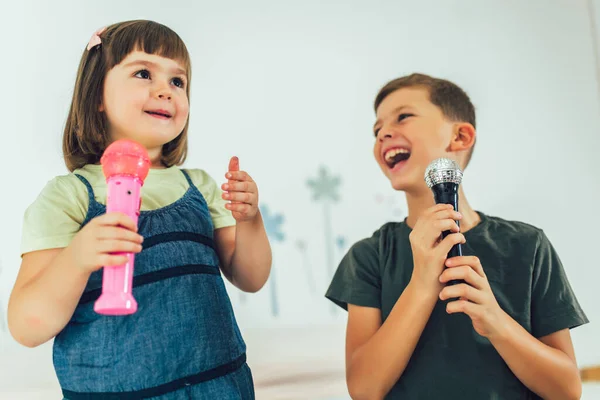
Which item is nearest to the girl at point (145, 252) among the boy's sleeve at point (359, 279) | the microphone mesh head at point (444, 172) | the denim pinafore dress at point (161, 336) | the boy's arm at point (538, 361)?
the denim pinafore dress at point (161, 336)

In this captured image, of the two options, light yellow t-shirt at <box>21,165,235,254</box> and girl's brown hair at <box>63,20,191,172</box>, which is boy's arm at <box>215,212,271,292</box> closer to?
light yellow t-shirt at <box>21,165,235,254</box>

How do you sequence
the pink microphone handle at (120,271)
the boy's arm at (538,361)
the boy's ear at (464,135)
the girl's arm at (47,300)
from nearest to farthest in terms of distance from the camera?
the pink microphone handle at (120,271) < the girl's arm at (47,300) < the boy's arm at (538,361) < the boy's ear at (464,135)

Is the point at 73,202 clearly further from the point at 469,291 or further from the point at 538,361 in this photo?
the point at 538,361

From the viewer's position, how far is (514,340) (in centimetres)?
75

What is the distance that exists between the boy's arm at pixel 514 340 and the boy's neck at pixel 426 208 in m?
0.19

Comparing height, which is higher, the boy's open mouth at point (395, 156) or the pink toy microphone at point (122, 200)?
the boy's open mouth at point (395, 156)

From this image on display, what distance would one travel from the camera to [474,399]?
79 cm

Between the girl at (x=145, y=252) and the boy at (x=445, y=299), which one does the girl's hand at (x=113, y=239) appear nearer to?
the girl at (x=145, y=252)

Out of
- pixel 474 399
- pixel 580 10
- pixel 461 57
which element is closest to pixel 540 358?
pixel 474 399

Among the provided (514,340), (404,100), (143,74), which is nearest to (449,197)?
(514,340)

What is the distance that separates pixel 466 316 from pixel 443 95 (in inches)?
14.4

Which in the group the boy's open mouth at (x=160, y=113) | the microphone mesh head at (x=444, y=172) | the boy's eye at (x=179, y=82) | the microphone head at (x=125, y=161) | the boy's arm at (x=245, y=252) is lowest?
the boy's arm at (x=245, y=252)

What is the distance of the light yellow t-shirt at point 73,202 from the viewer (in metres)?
0.70

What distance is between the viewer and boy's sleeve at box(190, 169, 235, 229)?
87 cm
